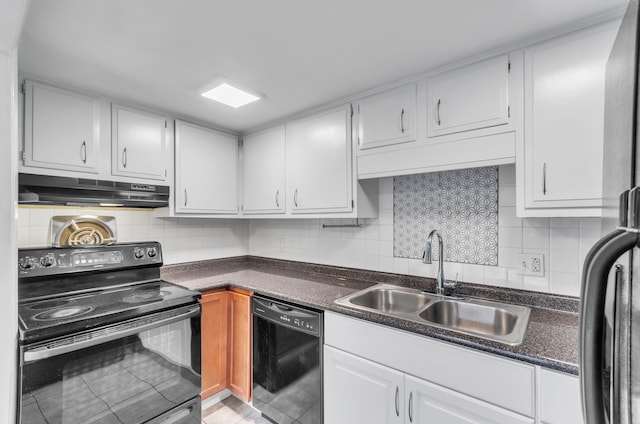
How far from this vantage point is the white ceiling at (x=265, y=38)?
117 cm

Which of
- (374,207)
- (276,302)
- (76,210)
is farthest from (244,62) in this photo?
(76,210)

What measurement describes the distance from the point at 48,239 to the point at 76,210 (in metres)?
0.23

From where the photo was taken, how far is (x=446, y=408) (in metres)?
1.23

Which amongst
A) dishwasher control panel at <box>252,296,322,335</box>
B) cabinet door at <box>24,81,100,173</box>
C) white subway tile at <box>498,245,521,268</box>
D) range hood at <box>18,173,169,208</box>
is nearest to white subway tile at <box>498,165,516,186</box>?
white subway tile at <box>498,245,521,268</box>

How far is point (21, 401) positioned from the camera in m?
1.23

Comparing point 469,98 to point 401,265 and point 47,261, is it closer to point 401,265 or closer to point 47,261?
point 401,265

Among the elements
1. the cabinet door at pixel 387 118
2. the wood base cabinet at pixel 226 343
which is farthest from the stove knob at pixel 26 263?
the cabinet door at pixel 387 118

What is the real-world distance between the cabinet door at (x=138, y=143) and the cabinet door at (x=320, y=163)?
3.00ft

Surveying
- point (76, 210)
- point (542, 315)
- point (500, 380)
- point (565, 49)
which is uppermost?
point (565, 49)

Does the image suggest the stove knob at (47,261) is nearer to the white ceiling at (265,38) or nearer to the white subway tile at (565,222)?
the white ceiling at (265,38)

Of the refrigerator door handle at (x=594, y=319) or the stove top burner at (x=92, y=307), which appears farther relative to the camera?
the stove top burner at (x=92, y=307)

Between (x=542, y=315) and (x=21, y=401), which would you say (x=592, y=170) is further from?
(x=21, y=401)

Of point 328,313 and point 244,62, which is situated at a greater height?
point 244,62

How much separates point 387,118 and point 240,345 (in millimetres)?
1794
